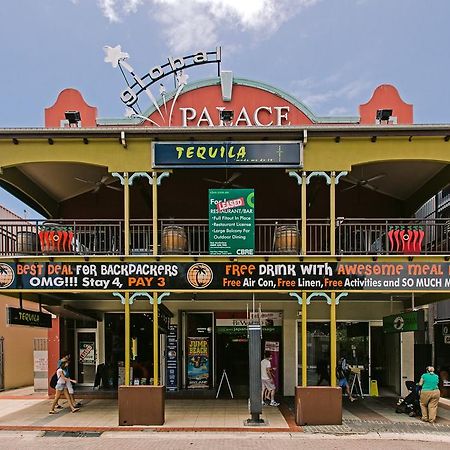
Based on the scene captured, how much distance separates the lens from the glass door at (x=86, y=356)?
56.7ft

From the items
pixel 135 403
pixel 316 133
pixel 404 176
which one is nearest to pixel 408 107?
pixel 404 176

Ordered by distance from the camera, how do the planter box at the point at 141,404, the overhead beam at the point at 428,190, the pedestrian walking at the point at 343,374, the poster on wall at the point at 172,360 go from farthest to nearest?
the poster on wall at the point at 172,360 < the pedestrian walking at the point at 343,374 < the overhead beam at the point at 428,190 < the planter box at the point at 141,404

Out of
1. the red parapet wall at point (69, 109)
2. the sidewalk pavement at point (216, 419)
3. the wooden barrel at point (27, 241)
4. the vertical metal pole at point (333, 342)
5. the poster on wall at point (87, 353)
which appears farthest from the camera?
the red parapet wall at point (69, 109)

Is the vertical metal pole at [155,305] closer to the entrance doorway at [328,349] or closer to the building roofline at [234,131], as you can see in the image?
the building roofline at [234,131]

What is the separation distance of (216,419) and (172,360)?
3.99 m

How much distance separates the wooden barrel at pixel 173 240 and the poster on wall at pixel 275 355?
5.40 m

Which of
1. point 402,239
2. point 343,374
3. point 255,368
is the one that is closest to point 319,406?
point 255,368

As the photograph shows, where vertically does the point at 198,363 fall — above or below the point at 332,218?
below

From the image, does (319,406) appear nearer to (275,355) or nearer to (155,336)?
(155,336)

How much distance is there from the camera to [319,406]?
12258mm

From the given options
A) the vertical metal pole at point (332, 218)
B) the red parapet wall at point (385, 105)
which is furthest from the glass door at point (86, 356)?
the red parapet wall at point (385, 105)

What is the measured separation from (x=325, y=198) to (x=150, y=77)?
6.69m

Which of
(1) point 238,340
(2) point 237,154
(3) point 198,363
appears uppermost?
(2) point 237,154

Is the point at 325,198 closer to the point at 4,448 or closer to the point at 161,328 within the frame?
the point at 161,328
